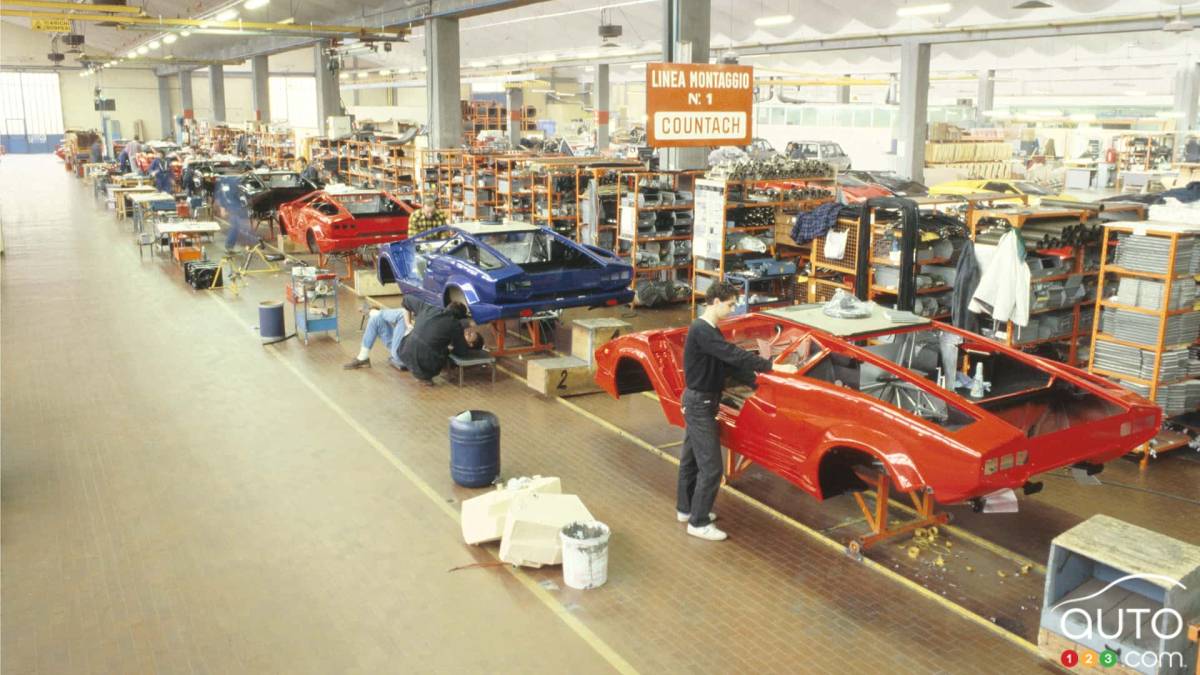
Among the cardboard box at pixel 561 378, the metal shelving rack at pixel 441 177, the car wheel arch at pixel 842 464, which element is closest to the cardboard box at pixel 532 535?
the car wheel arch at pixel 842 464

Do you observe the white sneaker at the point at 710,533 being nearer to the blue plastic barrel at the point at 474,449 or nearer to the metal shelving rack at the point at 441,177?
the blue plastic barrel at the point at 474,449

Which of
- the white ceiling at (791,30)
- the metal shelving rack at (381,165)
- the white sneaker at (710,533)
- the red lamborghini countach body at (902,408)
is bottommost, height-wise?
the white sneaker at (710,533)

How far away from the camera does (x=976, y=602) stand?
581 centimetres

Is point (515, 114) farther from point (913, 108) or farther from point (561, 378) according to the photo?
point (561, 378)

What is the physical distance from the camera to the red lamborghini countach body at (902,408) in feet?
18.6

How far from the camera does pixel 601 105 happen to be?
38.6m

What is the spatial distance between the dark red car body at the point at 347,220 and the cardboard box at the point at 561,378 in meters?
7.78

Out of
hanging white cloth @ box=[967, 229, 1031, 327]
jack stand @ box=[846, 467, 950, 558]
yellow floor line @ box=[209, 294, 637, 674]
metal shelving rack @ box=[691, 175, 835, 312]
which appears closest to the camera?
yellow floor line @ box=[209, 294, 637, 674]

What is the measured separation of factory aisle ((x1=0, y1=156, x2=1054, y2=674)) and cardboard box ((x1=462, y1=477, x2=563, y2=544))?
15cm

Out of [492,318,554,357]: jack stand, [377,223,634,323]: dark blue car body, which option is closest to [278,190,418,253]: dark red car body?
[377,223,634,323]: dark blue car body

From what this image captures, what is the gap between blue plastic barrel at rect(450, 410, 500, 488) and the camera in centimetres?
738

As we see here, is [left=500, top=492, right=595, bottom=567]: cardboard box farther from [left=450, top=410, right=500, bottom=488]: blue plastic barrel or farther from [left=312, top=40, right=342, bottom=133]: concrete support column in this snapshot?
[left=312, top=40, right=342, bottom=133]: concrete support column

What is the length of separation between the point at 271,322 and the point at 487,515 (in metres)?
7.08

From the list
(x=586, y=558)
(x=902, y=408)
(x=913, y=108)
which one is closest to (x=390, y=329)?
(x=586, y=558)
